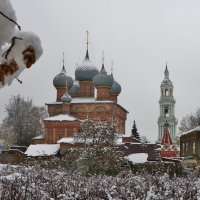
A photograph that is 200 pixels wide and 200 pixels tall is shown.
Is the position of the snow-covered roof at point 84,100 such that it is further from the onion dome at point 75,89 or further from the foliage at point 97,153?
the foliage at point 97,153

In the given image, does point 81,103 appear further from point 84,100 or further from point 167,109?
point 167,109

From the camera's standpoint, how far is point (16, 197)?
25.2 ft

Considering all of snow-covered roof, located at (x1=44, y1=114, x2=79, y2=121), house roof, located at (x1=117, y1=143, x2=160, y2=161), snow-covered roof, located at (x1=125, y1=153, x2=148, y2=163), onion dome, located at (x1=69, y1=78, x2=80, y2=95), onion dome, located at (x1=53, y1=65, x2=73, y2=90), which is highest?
onion dome, located at (x1=53, y1=65, x2=73, y2=90)

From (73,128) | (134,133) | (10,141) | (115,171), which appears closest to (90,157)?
(115,171)

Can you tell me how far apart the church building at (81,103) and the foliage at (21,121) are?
2269 millimetres

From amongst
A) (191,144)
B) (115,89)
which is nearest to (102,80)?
(115,89)

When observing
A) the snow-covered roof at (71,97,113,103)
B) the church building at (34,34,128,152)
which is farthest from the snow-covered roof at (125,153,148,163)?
the snow-covered roof at (71,97,113,103)

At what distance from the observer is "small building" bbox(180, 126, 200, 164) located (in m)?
39.7

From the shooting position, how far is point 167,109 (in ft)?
306

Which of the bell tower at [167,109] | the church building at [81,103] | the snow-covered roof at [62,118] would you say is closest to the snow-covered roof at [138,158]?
the church building at [81,103]

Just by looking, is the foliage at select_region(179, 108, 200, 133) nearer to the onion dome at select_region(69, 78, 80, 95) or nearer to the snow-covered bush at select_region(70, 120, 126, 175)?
the onion dome at select_region(69, 78, 80, 95)

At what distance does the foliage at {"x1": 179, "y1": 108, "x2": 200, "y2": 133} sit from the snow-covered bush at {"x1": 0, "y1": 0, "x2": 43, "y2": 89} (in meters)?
58.4

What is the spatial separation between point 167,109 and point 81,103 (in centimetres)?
4015

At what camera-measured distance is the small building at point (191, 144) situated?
130 ft
